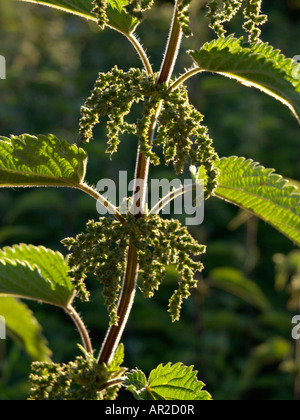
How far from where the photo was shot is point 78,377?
4.48 ft

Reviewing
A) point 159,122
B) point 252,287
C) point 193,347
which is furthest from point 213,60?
point 193,347

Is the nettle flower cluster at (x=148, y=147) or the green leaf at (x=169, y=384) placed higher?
the nettle flower cluster at (x=148, y=147)

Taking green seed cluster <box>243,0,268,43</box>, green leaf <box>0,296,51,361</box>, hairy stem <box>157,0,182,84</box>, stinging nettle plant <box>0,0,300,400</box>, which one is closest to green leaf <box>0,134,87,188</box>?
stinging nettle plant <box>0,0,300,400</box>

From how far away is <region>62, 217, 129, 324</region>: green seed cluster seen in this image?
4.06 feet

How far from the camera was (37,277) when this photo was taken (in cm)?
153

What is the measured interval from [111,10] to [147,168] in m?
0.41

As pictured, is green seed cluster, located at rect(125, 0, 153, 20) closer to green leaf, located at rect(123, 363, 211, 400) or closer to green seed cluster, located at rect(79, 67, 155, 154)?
green seed cluster, located at rect(79, 67, 155, 154)

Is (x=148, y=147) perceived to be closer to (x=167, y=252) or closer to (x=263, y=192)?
(x=167, y=252)

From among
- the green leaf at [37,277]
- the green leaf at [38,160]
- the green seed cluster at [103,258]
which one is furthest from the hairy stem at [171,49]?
the green leaf at [37,277]

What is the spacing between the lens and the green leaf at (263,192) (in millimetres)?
1403

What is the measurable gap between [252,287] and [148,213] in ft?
8.56

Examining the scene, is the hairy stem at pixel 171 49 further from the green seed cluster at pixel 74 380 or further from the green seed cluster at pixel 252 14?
the green seed cluster at pixel 74 380

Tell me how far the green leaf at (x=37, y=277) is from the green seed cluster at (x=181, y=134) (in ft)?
1.77

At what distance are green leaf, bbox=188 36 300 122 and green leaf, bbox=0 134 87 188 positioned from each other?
39 cm
